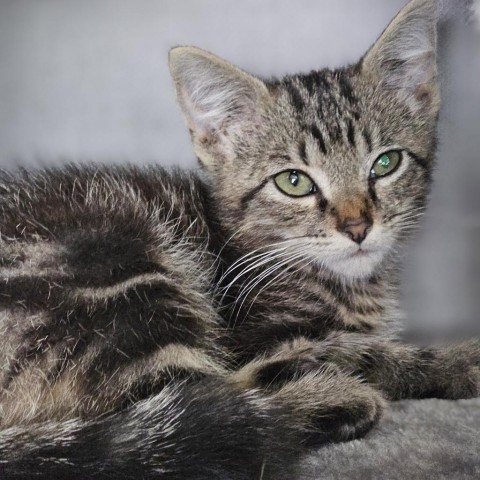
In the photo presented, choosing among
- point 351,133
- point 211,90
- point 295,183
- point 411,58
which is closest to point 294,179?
point 295,183

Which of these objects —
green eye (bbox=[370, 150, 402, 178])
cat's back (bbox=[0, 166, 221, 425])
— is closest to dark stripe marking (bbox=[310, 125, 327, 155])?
green eye (bbox=[370, 150, 402, 178])

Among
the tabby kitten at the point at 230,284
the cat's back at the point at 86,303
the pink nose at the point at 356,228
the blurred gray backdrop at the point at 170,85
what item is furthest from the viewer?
the blurred gray backdrop at the point at 170,85

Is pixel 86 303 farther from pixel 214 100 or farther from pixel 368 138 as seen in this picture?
pixel 368 138

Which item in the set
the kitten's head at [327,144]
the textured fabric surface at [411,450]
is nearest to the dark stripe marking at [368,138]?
the kitten's head at [327,144]

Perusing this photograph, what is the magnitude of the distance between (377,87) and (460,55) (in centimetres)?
31

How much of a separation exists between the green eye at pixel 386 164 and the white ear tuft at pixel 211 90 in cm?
27

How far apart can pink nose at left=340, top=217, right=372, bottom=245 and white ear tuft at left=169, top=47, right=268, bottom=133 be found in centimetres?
34

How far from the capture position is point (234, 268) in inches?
64.1

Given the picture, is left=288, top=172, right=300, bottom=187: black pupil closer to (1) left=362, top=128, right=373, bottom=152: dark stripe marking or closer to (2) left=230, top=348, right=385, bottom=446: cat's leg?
(1) left=362, top=128, right=373, bottom=152: dark stripe marking

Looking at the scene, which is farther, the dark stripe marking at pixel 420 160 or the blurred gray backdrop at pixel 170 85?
the blurred gray backdrop at pixel 170 85

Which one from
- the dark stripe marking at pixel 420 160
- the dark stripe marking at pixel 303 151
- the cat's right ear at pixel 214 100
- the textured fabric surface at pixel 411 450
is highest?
the cat's right ear at pixel 214 100

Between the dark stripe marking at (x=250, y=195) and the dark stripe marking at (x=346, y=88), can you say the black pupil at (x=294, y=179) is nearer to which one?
the dark stripe marking at (x=250, y=195)

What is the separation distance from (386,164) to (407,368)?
42 centimetres

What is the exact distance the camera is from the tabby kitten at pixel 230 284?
119 centimetres
